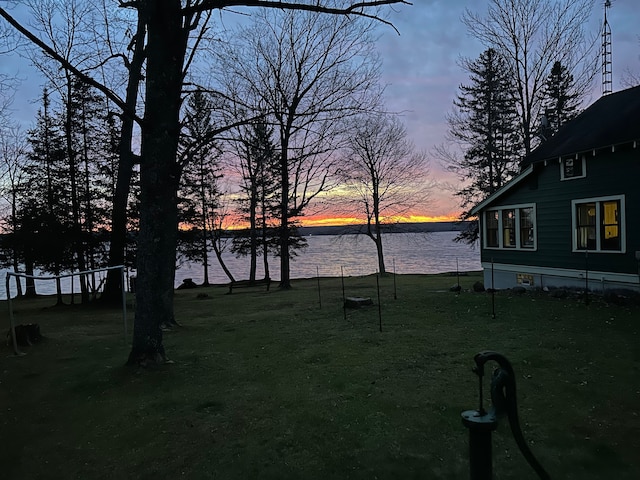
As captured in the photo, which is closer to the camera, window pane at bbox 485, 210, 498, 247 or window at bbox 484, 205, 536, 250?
window at bbox 484, 205, 536, 250

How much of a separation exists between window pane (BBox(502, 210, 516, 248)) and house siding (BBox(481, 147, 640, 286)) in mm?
335

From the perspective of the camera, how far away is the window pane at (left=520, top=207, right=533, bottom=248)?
15.5 meters

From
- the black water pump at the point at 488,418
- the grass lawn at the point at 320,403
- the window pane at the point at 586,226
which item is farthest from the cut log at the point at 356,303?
the black water pump at the point at 488,418

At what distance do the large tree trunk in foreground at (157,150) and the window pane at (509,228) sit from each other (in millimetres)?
13746

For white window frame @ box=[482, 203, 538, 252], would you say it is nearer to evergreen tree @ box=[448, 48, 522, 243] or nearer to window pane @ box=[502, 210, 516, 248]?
window pane @ box=[502, 210, 516, 248]

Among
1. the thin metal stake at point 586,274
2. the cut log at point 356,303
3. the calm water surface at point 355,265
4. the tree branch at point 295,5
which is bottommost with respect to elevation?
the calm water surface at point 355,265

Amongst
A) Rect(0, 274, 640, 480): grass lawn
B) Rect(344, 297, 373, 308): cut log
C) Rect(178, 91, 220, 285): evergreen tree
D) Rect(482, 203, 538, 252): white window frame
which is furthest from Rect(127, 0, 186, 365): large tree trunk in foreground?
Rect(178, 91, 220, 285): evergreen tree

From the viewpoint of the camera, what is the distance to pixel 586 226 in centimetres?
1337

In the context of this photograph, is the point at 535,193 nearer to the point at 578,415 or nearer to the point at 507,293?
the point at 507,293

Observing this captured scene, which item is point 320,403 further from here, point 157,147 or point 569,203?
point 569,203

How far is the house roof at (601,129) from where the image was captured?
12.1 m

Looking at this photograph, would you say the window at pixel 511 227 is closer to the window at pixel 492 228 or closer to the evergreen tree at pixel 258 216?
the window at pixel 492 228

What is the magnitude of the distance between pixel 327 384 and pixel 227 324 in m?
5.77

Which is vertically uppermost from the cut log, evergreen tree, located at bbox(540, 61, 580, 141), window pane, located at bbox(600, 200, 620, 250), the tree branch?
evergreen tree, located at bbox(540, 61, 580, 141)
